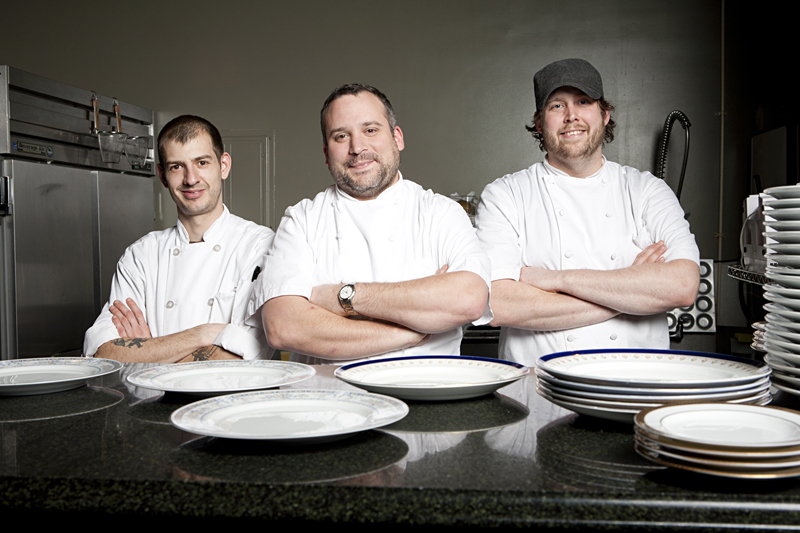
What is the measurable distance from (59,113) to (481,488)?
12.2ft

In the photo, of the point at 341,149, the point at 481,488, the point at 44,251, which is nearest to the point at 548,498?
the point at 481,488

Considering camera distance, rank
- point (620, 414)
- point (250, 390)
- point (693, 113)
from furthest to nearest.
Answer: point (693, 113), point (250, 390), point (620, 414)

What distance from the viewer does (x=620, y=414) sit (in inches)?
30.9

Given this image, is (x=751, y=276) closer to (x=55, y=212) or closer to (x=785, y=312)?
(x=785, y=312)

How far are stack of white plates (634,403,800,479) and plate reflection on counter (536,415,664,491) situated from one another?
3 cm

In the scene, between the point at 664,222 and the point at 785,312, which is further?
the point at 664,222

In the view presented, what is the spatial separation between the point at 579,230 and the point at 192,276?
4.37 feet

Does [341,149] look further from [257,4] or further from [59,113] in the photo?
[257,4]

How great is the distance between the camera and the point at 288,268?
1.76m

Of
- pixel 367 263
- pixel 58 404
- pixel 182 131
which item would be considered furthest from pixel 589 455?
pixel 182 131

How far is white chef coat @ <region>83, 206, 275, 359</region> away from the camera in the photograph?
84.0 inches

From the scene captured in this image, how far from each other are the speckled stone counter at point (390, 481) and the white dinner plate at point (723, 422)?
0.16 feet

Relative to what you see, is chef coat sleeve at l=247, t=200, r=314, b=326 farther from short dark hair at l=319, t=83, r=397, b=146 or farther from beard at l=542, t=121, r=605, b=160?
beard at l=542, t=121, r=605, b=160

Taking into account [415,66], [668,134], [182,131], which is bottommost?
[182,131]
